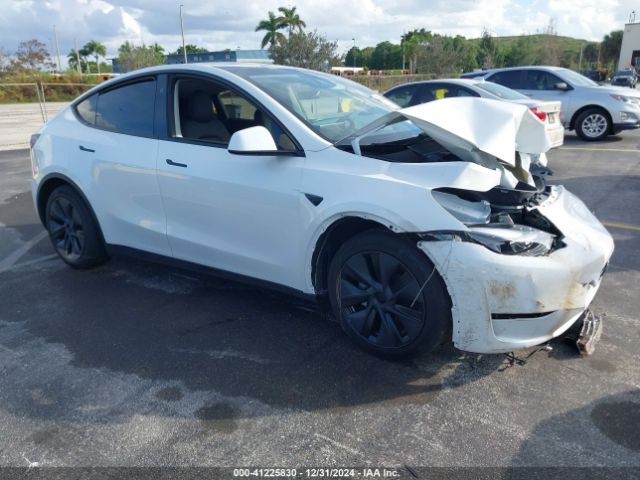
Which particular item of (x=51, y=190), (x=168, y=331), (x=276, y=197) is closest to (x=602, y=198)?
(x=276, y=197)

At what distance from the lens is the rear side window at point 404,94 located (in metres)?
11.1

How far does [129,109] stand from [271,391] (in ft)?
8.37

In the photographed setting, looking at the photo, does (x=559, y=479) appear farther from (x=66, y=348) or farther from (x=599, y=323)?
(x=66, y=348)

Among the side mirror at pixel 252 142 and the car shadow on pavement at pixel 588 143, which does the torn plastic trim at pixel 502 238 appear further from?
the car shadow on pavement at pixel 588 143

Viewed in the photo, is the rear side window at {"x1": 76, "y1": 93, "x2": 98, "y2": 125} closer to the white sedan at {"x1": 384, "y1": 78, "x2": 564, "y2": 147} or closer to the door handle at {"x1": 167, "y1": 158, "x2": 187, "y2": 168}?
the door handle at {"x1": 167, "y1": 158, "x2": 187, "y2": 168}

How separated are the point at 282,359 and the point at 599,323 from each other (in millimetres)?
1961

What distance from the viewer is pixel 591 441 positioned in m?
2.48

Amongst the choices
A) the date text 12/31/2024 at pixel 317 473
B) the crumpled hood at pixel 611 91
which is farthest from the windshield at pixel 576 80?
the date text 12/31/2024 at pixel 317 473

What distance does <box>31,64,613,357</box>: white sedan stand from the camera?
9.02 ft

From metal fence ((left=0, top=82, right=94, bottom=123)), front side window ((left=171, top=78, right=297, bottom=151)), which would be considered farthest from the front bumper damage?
metal fence ((left=0, top=82, right=94, bottom=123))

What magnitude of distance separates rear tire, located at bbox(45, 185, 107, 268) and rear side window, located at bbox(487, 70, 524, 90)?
10914mm

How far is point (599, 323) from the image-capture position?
3383 millimetres

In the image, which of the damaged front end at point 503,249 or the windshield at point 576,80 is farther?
the windshield at point 576,80

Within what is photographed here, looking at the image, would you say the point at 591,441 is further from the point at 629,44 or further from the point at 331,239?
the point at 629,44
